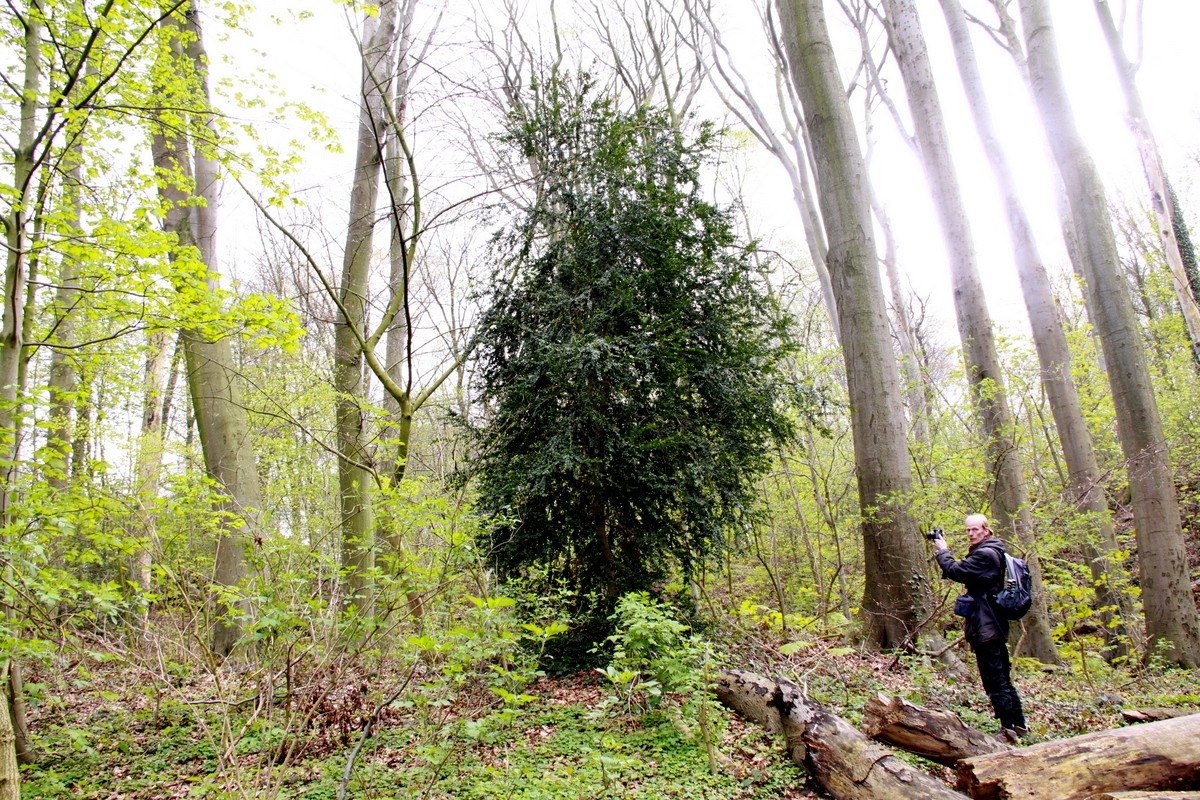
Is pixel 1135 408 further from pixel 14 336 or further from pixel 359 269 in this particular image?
pixel 14 336

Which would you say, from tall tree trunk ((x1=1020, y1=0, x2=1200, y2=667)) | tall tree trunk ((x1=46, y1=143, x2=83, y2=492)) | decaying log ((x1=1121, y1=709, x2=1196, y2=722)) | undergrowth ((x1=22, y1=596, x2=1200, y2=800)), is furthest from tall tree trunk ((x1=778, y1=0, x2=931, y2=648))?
tall tree trunk ((x1=46, y1=143, x2=83, y2=492))

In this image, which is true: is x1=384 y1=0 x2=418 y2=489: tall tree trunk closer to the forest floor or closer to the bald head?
the forest floor

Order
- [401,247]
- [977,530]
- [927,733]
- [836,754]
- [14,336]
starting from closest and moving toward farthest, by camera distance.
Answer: [836,754] < [927,733] < [14,336] < [977,530] < [401,247]

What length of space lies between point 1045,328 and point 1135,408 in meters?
1.87

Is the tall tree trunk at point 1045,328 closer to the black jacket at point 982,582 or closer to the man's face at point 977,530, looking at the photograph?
the man's face at point 977,530

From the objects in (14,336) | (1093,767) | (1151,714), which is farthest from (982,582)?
(14,336)

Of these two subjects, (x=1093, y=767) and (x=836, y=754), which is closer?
(x=1093, y=767)

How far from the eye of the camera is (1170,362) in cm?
1284

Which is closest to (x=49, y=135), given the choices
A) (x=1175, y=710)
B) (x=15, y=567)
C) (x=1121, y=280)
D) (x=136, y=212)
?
(x=136, y=212)

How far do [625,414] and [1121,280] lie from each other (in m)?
5.78

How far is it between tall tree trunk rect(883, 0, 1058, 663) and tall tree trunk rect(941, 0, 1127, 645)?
3.08 ft

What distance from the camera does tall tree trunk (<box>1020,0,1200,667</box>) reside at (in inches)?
249

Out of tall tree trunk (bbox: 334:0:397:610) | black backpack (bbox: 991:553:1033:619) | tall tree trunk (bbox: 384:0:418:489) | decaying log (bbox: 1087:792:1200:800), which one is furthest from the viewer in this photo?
tall tree trunk (bbox: 334:0:397:610)

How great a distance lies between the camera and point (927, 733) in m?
3.72
